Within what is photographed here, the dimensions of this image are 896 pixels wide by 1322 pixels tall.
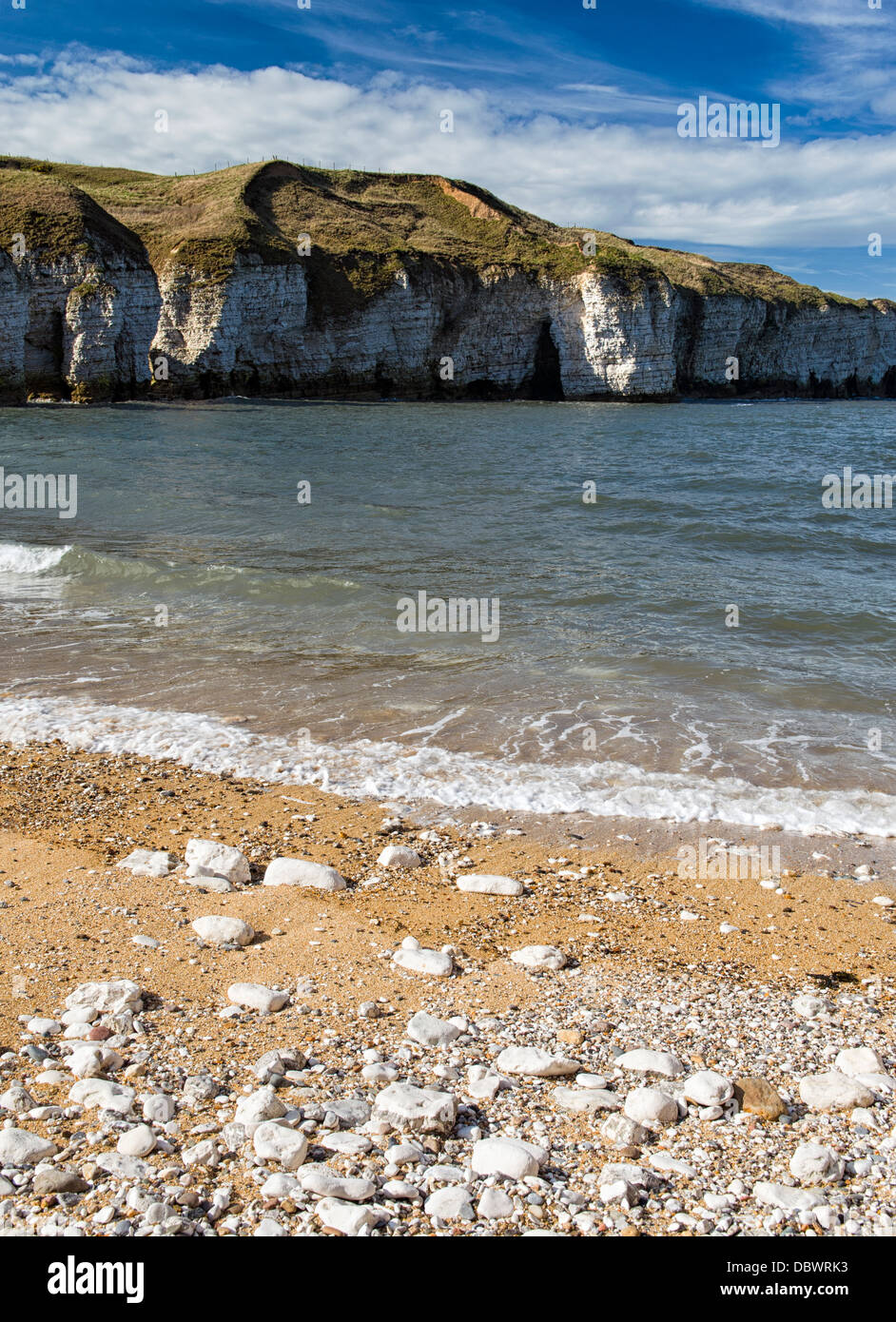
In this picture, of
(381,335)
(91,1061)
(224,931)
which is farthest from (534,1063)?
(381,335)

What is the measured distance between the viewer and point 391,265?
262ft

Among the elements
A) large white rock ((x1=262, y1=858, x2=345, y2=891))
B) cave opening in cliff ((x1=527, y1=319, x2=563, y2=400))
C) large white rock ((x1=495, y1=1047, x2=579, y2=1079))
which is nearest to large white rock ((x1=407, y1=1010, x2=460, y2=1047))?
large white rock ((x1=495, y1=1047, x2=579, y2=1079))

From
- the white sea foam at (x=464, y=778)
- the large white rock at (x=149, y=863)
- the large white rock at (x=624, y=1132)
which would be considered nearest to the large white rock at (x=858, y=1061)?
the large white rock at (x=624, y=1132)

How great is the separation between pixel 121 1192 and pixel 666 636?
10.4 m

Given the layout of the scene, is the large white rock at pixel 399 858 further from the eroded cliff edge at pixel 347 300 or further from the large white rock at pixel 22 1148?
the eroded cliff edge at pixel 347 300

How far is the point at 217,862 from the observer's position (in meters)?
6.14

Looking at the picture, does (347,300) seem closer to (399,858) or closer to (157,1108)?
(399,858)

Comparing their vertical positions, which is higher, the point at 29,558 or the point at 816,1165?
the point at 29,558

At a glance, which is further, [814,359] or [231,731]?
[814,359]

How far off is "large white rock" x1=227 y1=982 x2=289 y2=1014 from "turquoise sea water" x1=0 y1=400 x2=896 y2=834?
3204mm

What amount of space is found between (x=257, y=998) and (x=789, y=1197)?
265 cm

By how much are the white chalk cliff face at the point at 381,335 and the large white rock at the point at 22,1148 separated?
2597 inches

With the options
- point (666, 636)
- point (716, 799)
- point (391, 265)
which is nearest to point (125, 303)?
point (391, 265)

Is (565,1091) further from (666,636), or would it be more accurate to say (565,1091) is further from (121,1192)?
(666,636)
